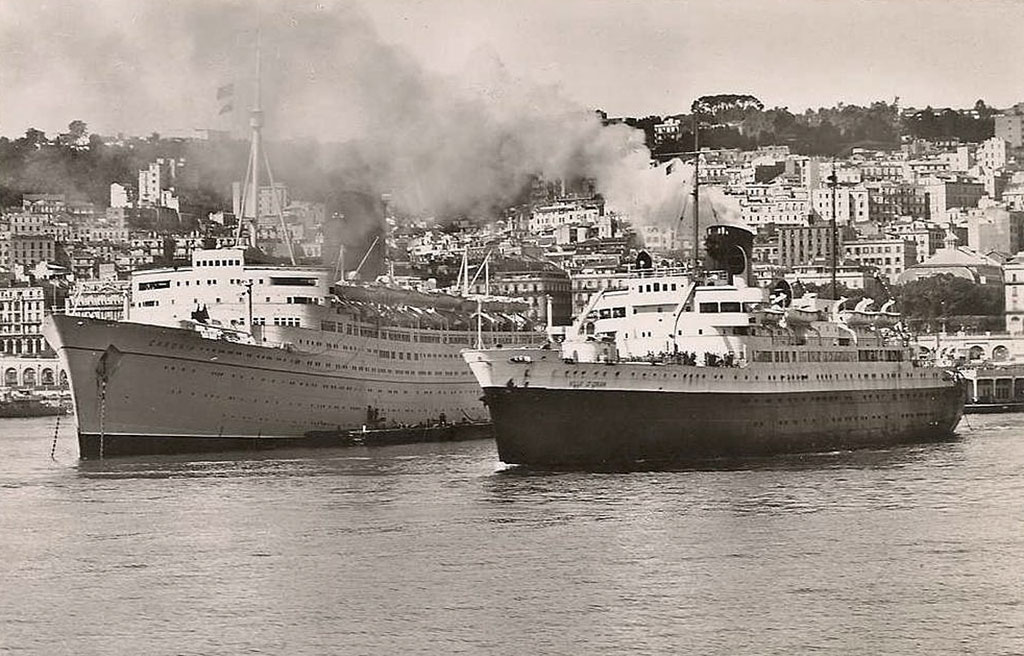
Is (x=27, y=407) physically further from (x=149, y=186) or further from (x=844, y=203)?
(x=844, y=203)

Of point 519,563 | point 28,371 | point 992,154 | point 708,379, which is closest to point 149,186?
point 28,371

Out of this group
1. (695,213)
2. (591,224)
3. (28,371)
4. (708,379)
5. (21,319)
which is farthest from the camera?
(21,319)

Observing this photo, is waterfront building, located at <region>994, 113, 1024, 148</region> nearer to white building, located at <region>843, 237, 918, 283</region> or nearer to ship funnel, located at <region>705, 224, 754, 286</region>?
white building, located at <region>843, 237, 918, 283</region>

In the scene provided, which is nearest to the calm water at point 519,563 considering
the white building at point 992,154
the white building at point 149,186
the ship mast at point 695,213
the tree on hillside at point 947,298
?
the ship mast at point 695,213

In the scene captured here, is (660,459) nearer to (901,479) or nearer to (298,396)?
(901,479)

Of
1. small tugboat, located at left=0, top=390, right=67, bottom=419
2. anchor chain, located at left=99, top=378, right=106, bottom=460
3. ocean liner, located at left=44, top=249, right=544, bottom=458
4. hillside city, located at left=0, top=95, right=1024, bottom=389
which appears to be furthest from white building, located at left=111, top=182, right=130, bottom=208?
anchor chain, located at left=99, top=378, right=106, bottom=460
